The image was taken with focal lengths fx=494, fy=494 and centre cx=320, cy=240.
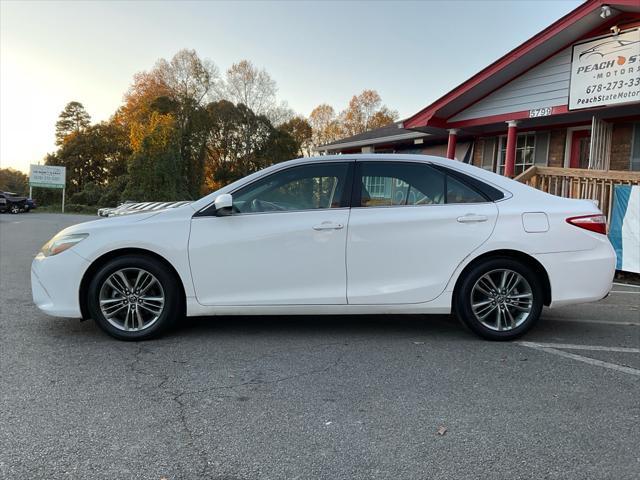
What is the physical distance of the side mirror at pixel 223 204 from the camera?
165 inches

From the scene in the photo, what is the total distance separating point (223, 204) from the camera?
4199mm

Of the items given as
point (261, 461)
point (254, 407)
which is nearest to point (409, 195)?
point (254, 407)

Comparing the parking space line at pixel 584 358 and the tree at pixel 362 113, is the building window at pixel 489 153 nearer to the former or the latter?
the parking space line at pixel 584 358

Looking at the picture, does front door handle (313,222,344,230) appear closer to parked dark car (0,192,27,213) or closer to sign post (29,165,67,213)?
parked dark car (0,192,27,213)

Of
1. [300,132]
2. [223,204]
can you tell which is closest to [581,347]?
[223,204]

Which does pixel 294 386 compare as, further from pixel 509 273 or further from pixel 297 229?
pixel 509 273

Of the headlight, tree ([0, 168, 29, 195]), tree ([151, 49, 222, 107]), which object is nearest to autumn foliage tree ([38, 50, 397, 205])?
tree ([151, 49, 222, 107])

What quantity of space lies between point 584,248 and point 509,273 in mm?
687

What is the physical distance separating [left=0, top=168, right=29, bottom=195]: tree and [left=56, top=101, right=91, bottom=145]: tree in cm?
1555

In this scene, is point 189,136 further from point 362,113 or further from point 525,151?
point 525,151

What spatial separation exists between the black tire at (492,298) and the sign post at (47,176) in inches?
1653

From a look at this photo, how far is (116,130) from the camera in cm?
5356

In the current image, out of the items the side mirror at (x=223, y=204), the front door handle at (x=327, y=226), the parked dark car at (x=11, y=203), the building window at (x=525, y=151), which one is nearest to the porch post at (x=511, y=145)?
the building window at (x=525, y=151)

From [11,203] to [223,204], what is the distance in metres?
35.3
